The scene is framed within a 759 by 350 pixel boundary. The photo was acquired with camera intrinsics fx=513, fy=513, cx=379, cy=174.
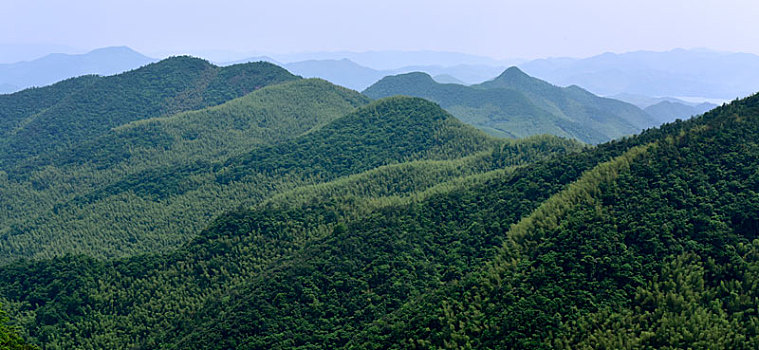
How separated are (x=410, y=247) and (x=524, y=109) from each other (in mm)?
129274

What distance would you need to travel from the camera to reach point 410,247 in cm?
3700

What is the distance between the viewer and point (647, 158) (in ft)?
111

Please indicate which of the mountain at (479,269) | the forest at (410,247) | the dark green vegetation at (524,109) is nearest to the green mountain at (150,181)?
the forest at (410,247)

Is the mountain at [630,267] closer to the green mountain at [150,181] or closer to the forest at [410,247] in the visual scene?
the forest at [410,247]

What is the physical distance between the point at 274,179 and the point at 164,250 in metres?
18.2

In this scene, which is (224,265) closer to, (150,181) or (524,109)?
(150,181)

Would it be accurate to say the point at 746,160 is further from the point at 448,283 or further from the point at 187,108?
the point at 187,108

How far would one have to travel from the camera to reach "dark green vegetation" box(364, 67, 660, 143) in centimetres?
14800

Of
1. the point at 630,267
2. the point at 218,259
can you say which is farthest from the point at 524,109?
the point at 630,267

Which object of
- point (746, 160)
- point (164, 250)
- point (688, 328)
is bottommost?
point (164, 250)

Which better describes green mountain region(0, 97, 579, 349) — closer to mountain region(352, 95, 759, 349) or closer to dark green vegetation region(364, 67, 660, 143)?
mountain region(352, 95, 759, 349)

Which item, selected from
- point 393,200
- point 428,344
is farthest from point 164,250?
point 428,344

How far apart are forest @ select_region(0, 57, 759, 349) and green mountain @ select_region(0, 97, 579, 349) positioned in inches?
7.7

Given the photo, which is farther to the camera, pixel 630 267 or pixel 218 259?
pixel 218 259
